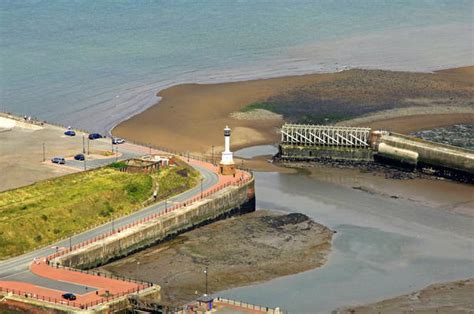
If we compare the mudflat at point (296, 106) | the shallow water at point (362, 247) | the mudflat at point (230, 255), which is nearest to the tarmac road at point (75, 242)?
the mudflat at point (230, 255)

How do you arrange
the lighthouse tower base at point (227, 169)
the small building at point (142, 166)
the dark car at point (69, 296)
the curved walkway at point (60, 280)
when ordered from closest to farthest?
the dark car at point (69, 296)
the curved walkway at point (60, 280)
the small building at point (142, 166)
the lighthouse tower base at point (227, 169)

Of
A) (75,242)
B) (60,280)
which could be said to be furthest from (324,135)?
(60,280)

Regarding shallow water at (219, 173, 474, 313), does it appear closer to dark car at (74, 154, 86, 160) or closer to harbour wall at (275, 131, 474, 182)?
harbour wall at (275, 131, 474, 182)

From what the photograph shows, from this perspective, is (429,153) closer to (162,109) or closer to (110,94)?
(162,109)

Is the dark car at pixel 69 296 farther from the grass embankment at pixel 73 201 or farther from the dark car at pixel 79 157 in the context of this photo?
the dark car at pixel 79 157

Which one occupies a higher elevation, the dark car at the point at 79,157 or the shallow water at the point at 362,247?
the dark car at the point at 79,157

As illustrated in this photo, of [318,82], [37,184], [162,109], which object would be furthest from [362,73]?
[37,184]

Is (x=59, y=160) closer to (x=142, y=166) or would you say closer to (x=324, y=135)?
(x=142, y=166)

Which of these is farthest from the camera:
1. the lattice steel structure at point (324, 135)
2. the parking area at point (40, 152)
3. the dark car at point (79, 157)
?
the lattice steel structure at point (324, 135)
